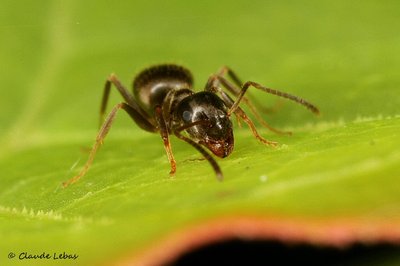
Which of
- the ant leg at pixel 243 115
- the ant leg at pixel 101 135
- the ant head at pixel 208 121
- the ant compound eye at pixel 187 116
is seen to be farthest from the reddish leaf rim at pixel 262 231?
the ant compound eye at pixel 187 116

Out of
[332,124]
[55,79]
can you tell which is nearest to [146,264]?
[332,124]

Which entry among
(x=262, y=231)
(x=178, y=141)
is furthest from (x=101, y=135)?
(x=262, y=231)

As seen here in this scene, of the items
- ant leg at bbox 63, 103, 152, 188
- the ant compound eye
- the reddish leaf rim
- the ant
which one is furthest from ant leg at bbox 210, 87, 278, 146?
the reddish leaf rim

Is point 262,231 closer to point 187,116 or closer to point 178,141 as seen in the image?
point 187,116

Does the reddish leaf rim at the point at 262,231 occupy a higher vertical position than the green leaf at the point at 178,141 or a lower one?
lower

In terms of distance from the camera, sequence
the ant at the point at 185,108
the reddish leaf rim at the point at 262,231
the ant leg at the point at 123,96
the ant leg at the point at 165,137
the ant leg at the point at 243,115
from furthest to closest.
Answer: the ant leg at the point at 123,96 < the ant at the point at 185,108 < the ant leg at the point at 243,115 < the ant leg at the point at 165,137 < the reddish leaf rim at the point at 262,231

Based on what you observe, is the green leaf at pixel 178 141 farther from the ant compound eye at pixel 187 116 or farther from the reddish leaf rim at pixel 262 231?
the ant compound eye at pixel 187 116

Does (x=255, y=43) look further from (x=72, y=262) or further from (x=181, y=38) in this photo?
(x=72, y=262)

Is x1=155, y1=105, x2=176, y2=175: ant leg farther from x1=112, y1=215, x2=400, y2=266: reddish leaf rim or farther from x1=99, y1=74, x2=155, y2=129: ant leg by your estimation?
x1=112, y1=215, x2=400, y2=266: reddish leaf rim
